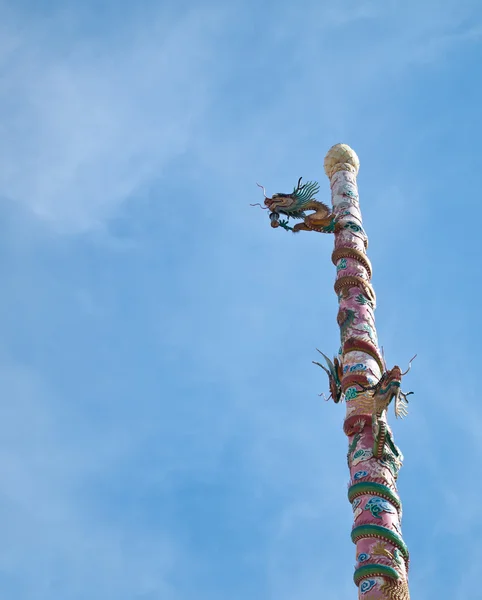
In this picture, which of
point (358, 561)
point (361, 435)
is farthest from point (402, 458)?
point (358, 561)

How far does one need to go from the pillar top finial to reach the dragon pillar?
1875mm

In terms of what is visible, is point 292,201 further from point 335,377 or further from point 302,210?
point 335,377

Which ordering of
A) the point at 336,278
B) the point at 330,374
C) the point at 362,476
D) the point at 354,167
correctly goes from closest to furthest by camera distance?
the point at 362,476 → the point at 330,374 → the point at 336,278 → the point at 354,167

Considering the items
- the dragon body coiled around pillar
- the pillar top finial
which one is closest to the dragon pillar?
the dragon body coiled around pillar

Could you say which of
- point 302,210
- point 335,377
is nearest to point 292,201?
point 302,210

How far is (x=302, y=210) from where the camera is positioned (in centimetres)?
1973

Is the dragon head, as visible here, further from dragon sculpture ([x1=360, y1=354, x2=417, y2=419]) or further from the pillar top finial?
dragon sculpture ([x1=360, y1=354, x2=417, y2=419])

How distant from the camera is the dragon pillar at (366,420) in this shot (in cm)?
1330

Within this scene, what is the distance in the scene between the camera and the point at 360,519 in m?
13.9

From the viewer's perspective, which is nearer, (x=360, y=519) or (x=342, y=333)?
(x=360, y=519)

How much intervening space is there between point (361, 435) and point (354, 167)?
8.22 m

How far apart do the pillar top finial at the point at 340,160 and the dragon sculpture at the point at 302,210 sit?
1410mm

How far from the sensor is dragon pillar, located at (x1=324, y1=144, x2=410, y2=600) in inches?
523

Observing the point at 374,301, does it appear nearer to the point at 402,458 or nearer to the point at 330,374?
the point at 330,374
